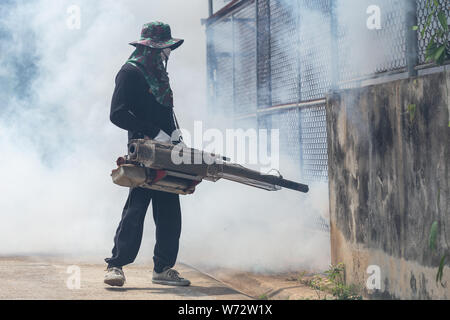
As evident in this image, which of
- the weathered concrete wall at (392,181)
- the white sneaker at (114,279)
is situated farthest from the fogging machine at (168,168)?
A: the weathered concrete wall at (392,181)

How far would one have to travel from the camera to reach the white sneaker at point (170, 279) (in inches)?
210

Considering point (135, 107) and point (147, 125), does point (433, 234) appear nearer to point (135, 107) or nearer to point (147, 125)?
point (147, 125)

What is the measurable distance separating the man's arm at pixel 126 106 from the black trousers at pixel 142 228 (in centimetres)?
49

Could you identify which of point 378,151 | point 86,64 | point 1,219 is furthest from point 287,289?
point 86,64

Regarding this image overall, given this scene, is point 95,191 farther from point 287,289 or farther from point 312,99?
point 287,289

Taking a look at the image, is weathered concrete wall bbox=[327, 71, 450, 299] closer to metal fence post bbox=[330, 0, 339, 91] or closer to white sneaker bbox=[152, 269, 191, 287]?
metal fence post bbox=[330, 0, 339, 91]

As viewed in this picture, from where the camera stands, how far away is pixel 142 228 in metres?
5.32

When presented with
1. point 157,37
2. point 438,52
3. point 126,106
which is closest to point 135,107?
point 126,106

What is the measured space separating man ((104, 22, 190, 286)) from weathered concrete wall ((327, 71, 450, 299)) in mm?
1361

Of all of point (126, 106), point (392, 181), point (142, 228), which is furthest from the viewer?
point (142, 228)

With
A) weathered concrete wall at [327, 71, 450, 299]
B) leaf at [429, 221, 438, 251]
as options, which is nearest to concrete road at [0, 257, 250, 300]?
weathered concrete wall at [327, 71, 450, 299]

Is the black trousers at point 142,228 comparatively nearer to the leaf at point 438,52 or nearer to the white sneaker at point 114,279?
the white sneaker at point 114,279

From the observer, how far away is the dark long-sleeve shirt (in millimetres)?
5133

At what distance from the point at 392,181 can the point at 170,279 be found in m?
2.09
